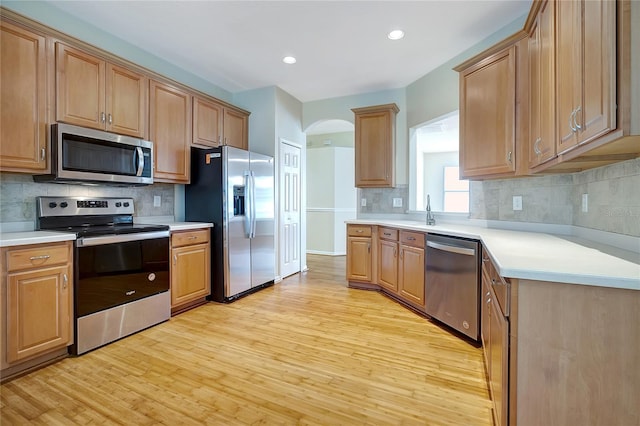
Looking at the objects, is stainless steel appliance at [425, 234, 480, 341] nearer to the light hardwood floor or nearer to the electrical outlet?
the light hardwood floor

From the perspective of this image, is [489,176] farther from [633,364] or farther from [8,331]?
[8,331]

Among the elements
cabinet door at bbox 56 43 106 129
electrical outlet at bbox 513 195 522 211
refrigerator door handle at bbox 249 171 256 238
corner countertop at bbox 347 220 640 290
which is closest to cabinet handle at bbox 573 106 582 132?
corner countertop at bbox 347 220 640 290

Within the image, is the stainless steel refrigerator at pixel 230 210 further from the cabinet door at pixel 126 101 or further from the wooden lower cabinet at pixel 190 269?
the cabinet door at pixel 126 101

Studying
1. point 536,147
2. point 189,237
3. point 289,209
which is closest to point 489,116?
point 536,147

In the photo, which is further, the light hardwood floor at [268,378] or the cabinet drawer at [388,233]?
the cabinet drawer at [388,233]

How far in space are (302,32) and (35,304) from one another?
307 centimetres

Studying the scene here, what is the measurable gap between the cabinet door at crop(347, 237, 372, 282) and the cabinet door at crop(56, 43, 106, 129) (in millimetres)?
2995

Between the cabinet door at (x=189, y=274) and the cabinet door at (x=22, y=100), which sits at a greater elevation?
the cabinet door at (x=22, y=100)

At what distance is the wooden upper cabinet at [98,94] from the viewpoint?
2416 millimetres

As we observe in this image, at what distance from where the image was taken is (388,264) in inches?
144

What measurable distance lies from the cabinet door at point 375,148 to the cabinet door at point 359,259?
2.71 ft

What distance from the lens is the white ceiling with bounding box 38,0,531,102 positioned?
2541mm

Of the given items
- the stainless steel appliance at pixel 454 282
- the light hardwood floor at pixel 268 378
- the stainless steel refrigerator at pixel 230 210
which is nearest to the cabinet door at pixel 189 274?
the stainless steel refrigerator at pixel 230 210

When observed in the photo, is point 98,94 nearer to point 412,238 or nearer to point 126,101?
point 126,101
